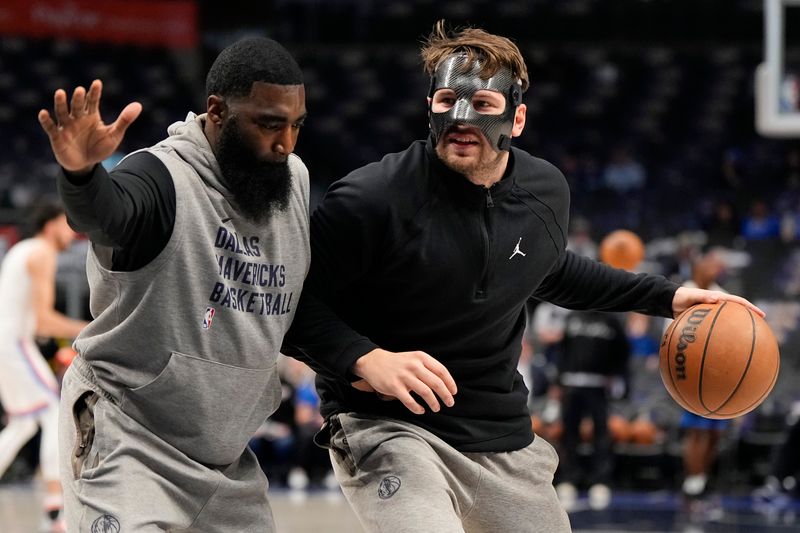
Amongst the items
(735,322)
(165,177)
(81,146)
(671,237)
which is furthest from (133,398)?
(671,237)

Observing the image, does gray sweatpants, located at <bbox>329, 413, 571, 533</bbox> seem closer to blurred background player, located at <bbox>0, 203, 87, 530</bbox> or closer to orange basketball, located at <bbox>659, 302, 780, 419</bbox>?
orange basketball, located at <bbox>659, 302, 780, 419</bbox>

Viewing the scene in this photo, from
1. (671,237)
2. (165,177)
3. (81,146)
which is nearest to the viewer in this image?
(81,146)

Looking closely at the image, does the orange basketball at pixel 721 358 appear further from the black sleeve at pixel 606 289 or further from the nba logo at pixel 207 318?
the nba logo at pixel 207 318

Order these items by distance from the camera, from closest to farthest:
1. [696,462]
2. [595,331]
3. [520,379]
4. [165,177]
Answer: [165,177], [520,379], [696,462], [595,331]

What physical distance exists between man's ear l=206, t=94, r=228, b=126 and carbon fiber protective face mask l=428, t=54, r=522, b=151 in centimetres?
60

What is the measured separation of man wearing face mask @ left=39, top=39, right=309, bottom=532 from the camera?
2.61 meters

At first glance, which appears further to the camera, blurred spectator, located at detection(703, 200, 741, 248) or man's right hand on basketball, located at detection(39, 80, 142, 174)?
blurred spectator, located at detection(703, 200, 741, 248)

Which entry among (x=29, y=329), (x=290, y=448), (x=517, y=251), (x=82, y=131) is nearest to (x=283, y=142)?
(x=82, y=131)

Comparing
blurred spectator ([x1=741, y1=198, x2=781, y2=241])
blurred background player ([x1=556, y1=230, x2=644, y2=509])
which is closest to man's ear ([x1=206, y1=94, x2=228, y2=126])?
blurred background player ([x1=556, y1=230, x2=644, y2=509])

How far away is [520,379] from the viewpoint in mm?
3316

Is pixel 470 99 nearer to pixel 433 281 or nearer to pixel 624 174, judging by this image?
pixel 433 281

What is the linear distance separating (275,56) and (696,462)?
655 cm

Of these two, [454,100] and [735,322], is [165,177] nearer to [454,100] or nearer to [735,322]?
[454,100]

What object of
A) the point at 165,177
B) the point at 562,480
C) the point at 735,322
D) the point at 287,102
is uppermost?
the point at 287,102
